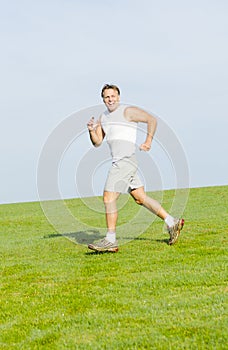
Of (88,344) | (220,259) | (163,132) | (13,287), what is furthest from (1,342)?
(163,132)

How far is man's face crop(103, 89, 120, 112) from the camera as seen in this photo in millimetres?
9328

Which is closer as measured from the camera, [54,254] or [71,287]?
[71,287]

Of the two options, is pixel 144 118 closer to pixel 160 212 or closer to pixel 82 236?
pixel 160 212

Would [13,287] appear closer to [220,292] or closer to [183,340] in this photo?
[220,292]

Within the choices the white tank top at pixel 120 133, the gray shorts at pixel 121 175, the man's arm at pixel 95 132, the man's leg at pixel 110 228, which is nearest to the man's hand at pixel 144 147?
the white tank top at pixel 120 133

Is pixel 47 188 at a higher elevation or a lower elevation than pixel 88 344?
higher

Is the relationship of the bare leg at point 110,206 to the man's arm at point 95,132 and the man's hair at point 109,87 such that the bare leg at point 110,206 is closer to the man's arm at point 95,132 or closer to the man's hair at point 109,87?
the man's arm at point 95,132

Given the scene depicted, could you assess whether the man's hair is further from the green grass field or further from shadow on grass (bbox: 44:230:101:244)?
shadow on grass (bbox: 44:230:101:244)

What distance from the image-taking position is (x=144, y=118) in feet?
30.9

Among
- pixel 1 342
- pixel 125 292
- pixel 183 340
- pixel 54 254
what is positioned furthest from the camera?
pixel 54 254

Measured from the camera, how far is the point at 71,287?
23.7ft

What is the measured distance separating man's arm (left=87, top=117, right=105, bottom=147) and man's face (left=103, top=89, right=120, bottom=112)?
13.0 inches

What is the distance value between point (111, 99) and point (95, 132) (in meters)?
0.60

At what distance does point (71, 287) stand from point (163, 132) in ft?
11.8
